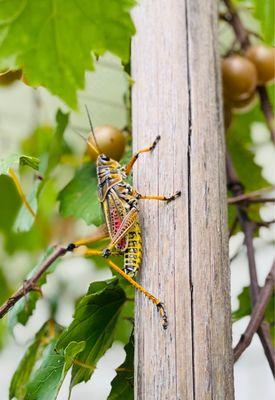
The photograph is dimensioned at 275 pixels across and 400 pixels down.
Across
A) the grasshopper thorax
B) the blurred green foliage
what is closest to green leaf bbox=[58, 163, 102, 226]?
the blurred green foliage

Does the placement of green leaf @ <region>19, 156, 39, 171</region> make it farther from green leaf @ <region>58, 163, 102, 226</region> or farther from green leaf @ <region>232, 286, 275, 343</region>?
green leaf @ <region>232, 286, 275, 343</region>

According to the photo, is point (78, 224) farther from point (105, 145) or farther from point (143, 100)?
point (143, 100)

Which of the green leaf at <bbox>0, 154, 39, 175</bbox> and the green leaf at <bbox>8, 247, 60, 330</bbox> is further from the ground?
the green leaf at <bbox>0, 154, 39, 175</bbox>

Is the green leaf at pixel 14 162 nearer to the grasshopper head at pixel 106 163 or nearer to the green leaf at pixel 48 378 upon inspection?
the grasshopper head at pixel 106 163

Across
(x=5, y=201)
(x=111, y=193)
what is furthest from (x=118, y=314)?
(x=5, y=201)

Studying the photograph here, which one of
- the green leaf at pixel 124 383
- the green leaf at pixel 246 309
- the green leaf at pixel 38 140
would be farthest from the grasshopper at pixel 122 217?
the green leaf at pixel 38 140

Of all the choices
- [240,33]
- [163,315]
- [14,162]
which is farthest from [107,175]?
[240,33]
